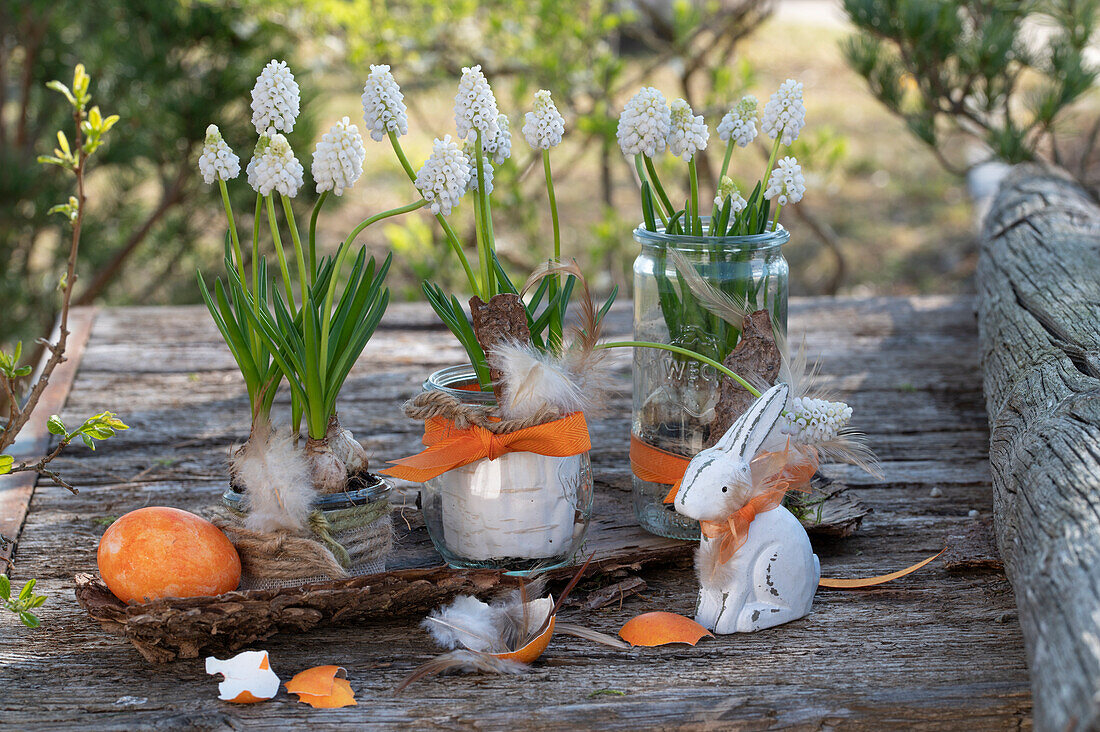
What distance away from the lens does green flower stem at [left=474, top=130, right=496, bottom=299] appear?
1.12 m

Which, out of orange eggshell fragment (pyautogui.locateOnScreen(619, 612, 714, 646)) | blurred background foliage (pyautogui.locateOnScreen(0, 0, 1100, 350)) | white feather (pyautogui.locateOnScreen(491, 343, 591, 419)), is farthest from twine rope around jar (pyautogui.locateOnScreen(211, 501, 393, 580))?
blurred background foliage (pyautogui.locateOnScreen(0, 0, 1100, 350))

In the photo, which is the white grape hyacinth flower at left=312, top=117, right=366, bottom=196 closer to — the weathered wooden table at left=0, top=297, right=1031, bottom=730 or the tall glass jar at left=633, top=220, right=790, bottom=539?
the tall glass jar at left=633, top=220, right=790, bottom=539

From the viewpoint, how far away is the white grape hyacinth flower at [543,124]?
1.11 m

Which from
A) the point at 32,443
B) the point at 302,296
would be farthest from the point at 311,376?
the point at 32,443

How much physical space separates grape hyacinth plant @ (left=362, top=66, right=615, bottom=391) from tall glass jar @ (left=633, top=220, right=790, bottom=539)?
121 mm

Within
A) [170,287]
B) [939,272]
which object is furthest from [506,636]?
[939,272]

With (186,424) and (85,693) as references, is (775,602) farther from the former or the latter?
(186,424)

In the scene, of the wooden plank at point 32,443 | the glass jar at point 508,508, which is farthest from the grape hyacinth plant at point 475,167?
the wooden plank at point 32,443

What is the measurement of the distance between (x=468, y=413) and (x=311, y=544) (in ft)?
0.75

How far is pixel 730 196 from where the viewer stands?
122cm

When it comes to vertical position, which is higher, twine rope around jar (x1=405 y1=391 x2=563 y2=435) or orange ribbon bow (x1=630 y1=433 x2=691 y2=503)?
twine rope around jar (x1=405 y1=391 x2=563 y2=435)

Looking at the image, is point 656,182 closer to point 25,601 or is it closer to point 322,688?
point 322,688

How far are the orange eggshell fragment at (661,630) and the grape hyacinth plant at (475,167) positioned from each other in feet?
1.06

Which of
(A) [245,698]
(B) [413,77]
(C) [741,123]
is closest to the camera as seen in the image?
(A) [245,698]
